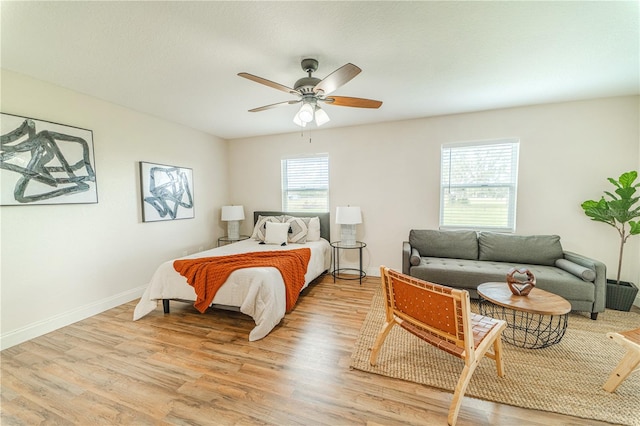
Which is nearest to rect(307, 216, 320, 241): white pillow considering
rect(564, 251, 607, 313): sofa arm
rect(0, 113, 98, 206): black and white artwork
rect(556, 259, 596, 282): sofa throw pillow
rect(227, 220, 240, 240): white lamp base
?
rect(227, 220, 240, 240): white lamp base

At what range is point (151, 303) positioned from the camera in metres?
2.72

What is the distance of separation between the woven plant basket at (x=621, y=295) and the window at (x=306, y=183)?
373cm

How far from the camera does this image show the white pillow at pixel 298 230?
13.1 feet

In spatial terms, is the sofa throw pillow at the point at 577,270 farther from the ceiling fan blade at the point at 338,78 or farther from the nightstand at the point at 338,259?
the ceiling fan blade at the point at 338,78

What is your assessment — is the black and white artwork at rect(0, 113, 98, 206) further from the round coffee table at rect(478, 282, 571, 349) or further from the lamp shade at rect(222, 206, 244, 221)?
the round coffee table at rect(478, 282, 571, 349)

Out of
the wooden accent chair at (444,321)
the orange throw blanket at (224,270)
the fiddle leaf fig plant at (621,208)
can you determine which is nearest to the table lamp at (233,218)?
the orange throw blanket at (224,270)

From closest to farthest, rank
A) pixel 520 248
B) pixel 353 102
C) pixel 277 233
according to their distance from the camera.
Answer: pixel 353 102 → pixel 520 248 → pixel 277 233

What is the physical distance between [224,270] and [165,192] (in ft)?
6.65

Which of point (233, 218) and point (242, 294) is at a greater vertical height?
point (233, 218)

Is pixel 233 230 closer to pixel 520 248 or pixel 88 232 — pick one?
pixel 88 232

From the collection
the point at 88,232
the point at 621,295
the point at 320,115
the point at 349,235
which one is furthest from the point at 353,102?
the point at 621,295

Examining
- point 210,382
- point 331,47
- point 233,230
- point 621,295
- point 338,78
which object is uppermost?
point 331,47

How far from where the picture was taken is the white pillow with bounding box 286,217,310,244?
157 inches

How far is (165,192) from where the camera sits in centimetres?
368
